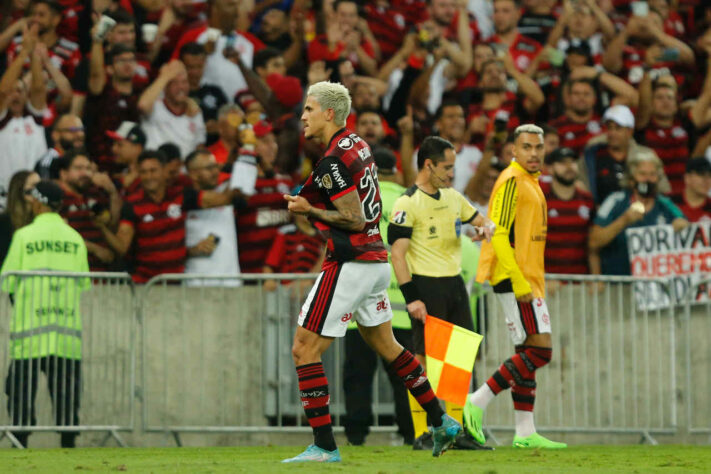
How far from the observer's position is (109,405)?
38.4ft

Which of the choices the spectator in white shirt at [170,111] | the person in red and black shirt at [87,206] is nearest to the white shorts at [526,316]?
the person in red and black shirt at [87,206]

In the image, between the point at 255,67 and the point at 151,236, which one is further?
the point at 255,67

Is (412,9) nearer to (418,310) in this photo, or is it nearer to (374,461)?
(418,310)

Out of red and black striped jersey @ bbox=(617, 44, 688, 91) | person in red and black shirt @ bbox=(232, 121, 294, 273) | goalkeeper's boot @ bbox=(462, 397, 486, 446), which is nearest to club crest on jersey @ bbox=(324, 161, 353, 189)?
goalkeeper's boot @ bbox=(462, 397, 486, 446)

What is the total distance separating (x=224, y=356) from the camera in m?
12.0

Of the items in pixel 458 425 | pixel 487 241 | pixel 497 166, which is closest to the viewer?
pixel 458 425

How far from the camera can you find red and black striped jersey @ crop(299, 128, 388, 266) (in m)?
7.68

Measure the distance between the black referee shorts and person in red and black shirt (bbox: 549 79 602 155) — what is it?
523 cm

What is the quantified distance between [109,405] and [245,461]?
3806 millimetres

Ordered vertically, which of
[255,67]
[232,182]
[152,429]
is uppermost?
[255,67]

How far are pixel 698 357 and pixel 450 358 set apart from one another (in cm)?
435

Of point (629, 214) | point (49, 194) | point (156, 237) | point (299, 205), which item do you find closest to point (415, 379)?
point (299, 205)

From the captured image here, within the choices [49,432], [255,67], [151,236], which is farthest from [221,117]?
[49,432]

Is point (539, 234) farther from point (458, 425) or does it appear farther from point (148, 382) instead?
point (148, 382)
